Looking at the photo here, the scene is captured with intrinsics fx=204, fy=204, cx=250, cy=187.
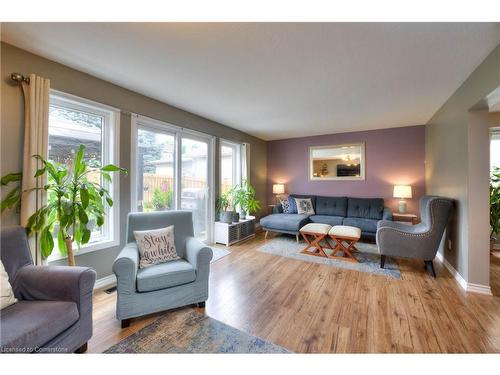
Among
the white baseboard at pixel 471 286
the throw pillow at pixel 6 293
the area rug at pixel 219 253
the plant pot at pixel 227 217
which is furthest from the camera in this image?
the plant pot at pixel 227 217

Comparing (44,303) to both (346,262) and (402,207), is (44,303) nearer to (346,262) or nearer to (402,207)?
(346,262)

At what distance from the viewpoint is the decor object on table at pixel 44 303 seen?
114 centimetres

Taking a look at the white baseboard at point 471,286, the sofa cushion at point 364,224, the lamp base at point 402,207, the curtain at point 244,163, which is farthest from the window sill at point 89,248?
the lamp base at point 402,207

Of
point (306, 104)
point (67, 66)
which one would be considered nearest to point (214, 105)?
point (306, 104)

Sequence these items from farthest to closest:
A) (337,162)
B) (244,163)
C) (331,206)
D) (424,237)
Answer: (337,162)
(244,163)
(331,206)
(424,237)

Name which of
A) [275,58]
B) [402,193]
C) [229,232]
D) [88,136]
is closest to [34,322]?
[88,136]

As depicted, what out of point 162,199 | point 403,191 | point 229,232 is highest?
point 403,191

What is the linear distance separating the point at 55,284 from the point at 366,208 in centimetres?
480

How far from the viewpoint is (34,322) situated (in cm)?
115

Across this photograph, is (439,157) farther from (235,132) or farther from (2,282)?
(2,282)

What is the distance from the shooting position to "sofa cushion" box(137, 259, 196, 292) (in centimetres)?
172

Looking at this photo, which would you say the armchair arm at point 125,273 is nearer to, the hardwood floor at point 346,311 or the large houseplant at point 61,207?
the hardwood floor at point 346,311

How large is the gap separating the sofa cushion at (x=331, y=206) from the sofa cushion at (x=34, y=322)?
4.42 m

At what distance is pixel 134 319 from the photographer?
180 cm
